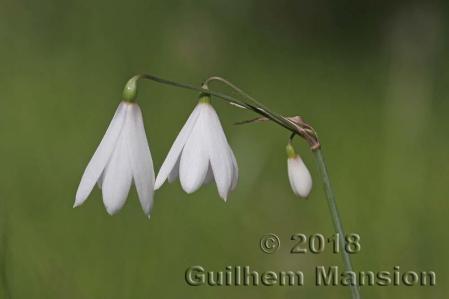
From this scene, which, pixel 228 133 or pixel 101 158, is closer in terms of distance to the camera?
pixel 101 158

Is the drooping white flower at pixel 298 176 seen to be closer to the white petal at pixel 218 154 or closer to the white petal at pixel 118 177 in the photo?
the white petal at pixel 218 154

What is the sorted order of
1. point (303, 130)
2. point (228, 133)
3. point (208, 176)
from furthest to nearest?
1. point (228, 133)
2. point (208, 176)
3. point (303, 130)

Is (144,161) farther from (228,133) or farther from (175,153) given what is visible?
(228,133)

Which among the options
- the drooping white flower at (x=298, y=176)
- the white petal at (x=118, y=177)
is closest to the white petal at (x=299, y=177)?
the drooping white flower at (x=298, y=176)

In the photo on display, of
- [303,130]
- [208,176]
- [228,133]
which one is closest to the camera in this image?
[303,130]

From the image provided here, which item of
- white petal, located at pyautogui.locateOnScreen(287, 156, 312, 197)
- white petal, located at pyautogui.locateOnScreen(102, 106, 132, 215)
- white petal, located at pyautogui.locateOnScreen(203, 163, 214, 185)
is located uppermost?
white petal, located at pyautogui.locateOnScreen(203, 163, 214, 185)

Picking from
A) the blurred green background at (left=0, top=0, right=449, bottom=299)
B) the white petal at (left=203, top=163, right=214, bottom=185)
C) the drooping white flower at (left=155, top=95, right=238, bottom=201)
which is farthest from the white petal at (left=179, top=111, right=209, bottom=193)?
the blurred green background at (left=0, top=0, right=449, bottom=299)

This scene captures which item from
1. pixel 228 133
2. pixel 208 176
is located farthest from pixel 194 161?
pixel 228 133

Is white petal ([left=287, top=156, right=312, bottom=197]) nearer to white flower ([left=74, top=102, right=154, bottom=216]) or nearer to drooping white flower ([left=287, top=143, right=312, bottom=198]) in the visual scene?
drooping white flower ([left=287, top=143, right=312, bottom=198])
